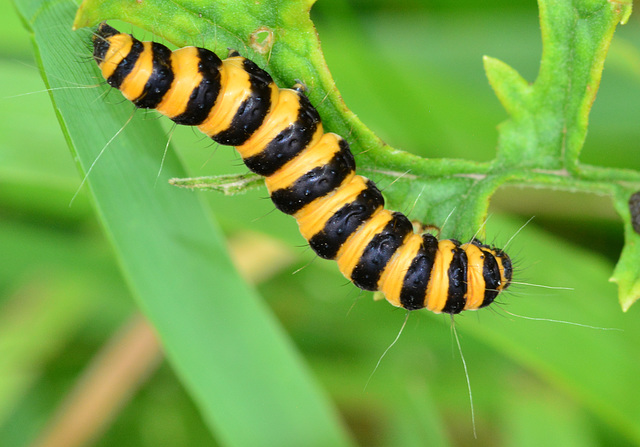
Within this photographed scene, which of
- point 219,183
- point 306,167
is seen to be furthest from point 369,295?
point 219,183

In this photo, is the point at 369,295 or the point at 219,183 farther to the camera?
the point at 369,295

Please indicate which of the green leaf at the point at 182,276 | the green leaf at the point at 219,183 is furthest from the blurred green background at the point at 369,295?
the green leaf at the point at 219,183

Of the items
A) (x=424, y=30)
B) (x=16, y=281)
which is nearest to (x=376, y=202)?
(x=424, y=30)

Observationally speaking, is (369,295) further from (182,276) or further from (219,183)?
(219,183)

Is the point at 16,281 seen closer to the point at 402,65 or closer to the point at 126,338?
the point at 126,338

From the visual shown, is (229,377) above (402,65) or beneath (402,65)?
beneath

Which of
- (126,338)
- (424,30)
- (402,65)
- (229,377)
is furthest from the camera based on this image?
(424,30)

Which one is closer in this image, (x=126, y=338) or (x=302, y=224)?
(x=302, y=224)

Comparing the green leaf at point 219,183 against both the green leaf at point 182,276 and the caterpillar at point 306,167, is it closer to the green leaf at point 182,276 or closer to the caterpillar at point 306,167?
the caterpillar at point 306,167
